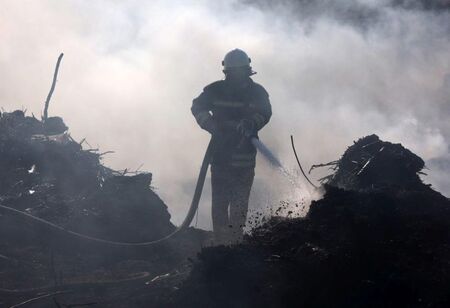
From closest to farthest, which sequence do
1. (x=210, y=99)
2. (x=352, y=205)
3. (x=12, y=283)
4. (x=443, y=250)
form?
(x=443, y=250) < (x=352, y=205) < (x=12, y=283) < (x=210, y=99)

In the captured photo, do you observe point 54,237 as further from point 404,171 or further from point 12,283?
point 404,171

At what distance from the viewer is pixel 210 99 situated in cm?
990

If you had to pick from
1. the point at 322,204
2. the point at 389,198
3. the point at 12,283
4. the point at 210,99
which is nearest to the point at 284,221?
the point at 322,204

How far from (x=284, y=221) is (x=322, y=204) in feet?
1.84

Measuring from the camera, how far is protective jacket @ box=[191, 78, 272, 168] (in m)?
9.75

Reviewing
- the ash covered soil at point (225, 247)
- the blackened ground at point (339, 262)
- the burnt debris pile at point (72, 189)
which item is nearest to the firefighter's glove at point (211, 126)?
the ash covered soil at point (225, 247)

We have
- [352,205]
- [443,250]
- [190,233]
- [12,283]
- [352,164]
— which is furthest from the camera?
[190,233]

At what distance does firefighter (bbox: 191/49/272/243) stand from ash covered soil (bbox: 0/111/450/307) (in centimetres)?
100

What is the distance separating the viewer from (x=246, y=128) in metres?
9.55

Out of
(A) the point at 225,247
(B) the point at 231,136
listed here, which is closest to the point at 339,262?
(A) the point at 225,247

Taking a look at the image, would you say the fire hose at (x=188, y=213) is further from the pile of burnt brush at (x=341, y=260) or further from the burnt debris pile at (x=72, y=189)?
the pile of burnt brush at (x=341, y=260)

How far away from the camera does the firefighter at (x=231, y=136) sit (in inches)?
384

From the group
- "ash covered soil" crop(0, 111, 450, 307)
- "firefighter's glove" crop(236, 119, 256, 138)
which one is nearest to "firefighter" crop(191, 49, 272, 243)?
"firefighter's glove" crop(236, 119, 256, 138)

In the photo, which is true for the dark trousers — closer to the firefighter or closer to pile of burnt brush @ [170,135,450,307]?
the firefighter
